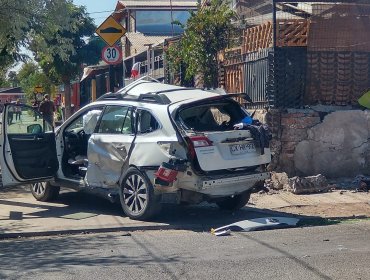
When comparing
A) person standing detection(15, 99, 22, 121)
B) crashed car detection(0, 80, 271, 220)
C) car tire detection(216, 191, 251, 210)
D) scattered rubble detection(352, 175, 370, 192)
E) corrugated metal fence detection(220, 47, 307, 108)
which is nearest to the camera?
crashed car detection(0, 80, 271, 220)

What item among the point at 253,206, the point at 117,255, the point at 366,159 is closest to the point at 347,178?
the point at 366,159

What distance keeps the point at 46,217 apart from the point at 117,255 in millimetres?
2825

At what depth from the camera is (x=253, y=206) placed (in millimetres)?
11508

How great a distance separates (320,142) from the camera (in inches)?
539

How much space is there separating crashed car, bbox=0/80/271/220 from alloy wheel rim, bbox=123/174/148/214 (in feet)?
0.05

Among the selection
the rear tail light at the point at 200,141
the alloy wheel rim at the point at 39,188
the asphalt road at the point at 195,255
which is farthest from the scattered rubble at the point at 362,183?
the alloy wheel rim at the point at 39,188

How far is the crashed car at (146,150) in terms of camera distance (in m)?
9.80

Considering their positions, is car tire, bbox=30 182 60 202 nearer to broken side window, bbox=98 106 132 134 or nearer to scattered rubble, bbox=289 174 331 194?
broken side window, bbox=98 106 132 134

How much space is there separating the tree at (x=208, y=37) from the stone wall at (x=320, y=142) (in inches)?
129

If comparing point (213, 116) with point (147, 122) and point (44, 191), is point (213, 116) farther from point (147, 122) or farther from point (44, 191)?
point (44, 191)

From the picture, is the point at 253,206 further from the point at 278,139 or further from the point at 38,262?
the point at 38,262

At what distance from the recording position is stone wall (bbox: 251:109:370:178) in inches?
535

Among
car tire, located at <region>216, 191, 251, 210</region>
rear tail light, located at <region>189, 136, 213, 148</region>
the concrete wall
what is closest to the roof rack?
rear tail light, located at <region>189, 136, 213, 148</region>

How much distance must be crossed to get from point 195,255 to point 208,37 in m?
9.09
